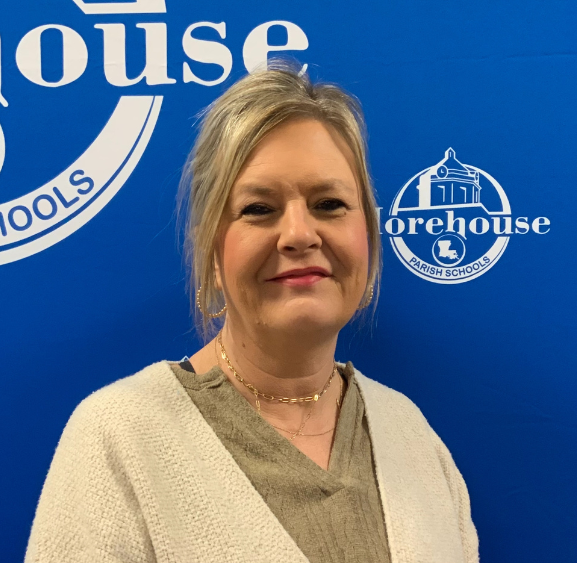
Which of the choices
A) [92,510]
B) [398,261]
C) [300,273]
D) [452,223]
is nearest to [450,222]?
[452,223]

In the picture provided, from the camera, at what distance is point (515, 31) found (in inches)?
52.3

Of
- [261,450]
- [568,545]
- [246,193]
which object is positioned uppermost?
[246,193]

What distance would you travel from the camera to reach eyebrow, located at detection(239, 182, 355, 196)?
986 millimetres

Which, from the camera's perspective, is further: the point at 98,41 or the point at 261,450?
the point at 98,41

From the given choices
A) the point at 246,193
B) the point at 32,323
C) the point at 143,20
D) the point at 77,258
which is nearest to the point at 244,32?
the point at 143,20

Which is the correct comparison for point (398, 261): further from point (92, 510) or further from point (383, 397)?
point (92, 510)

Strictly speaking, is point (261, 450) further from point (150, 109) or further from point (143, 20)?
point (143, 20)

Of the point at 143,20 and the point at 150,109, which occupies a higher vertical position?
the point at 143,20

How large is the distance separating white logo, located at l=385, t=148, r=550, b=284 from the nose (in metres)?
0.42

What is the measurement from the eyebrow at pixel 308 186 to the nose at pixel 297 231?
0.03 m

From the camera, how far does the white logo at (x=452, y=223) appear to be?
1.34 meters

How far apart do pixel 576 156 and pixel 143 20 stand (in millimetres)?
1023

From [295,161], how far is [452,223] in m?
0.52

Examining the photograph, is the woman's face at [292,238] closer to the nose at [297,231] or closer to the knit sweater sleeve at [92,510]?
the nose at [297,231]
